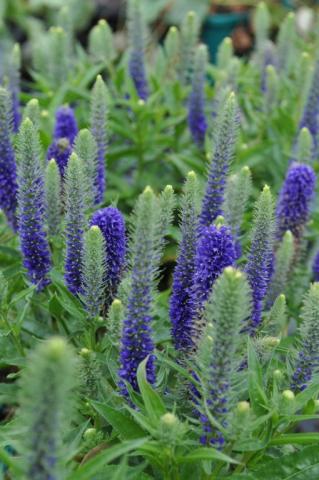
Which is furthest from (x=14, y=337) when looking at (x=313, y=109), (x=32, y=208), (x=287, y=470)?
(x=313, y=109)

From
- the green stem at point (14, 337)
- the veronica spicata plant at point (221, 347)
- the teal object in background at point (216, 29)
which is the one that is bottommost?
the green stem at point (14, 337)

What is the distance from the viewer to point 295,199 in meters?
2.96

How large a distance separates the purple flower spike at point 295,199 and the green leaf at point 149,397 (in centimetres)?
131

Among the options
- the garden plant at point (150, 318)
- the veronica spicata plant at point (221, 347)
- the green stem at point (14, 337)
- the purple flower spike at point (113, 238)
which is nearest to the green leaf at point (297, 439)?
the garden plant at point (150, 318)

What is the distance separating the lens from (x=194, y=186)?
2.18 meters

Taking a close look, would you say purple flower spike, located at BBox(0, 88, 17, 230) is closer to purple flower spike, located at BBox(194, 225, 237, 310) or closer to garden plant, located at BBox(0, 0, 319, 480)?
garden plant, located at BBox(0, 0, 319, 480)

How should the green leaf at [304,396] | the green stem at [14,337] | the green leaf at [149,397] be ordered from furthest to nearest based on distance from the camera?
the green stem at [14,337], the green leaf at [304,396], the green leaf at [149,397]

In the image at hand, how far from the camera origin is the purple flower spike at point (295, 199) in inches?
115

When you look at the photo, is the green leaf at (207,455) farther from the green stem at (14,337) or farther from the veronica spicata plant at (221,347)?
the green stem at (14,337)

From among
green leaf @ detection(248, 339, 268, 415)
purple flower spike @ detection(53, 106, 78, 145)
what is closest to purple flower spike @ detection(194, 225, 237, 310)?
green leaf @ detection(248, 339, 268, 415)

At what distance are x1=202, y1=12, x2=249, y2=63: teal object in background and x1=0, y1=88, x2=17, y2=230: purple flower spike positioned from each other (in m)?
5.04

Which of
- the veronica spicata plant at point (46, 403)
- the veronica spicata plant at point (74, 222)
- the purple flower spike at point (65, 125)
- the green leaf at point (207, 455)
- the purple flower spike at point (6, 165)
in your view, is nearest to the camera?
the veronica spicata plant at point (46, 403)

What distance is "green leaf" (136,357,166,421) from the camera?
6.34 ft

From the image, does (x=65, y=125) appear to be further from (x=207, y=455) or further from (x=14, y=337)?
(x=207, y=455)
